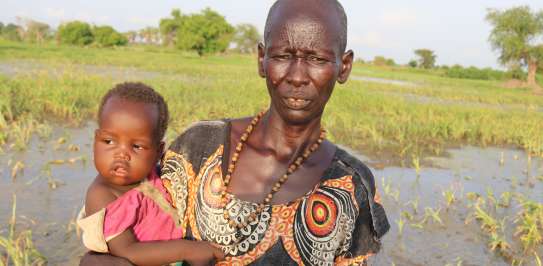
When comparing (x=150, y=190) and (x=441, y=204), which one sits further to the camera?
(x=441, y=204)

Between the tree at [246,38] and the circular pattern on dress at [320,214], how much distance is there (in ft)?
262

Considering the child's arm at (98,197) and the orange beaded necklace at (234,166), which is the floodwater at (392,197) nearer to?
the child's arm at (98,197)

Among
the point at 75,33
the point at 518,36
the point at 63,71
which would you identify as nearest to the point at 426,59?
the point at 518,36

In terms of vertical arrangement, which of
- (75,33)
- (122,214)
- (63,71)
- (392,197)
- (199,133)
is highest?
(75,33)

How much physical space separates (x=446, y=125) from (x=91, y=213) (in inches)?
294

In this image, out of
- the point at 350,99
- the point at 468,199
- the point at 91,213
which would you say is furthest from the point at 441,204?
the point at 350,99

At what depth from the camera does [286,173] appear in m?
1.59

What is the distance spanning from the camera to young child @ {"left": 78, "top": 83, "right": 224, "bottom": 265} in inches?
54.6

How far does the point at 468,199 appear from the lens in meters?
4.93

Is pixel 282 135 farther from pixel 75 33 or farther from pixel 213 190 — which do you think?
pixel 75 33

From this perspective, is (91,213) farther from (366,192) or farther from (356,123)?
(356,123)

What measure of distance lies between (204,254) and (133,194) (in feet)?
0.94

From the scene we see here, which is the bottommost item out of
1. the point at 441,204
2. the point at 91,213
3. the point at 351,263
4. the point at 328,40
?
the point at 441,204

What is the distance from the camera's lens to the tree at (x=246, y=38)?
265ft
